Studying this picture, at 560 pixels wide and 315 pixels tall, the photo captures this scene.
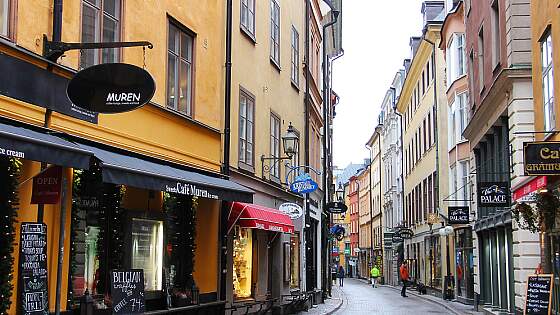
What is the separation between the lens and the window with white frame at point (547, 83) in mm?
15586

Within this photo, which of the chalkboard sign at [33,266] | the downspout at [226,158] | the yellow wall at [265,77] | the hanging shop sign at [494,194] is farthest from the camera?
the hanging shop sign at [494,194]

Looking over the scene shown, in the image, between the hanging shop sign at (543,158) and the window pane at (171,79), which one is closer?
the hanging shop sign at (543,158)

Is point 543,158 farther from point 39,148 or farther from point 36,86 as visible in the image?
point 39,148

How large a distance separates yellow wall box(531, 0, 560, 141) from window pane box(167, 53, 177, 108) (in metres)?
7.28

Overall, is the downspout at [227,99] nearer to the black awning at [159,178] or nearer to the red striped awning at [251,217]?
the red striped awning at [251,217]

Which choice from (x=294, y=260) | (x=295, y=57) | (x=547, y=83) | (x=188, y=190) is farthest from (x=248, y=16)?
(x=294, y=260)

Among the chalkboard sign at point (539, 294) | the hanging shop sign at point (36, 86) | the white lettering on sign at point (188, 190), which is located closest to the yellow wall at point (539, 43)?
the chalkboard sign at point (539, 294)

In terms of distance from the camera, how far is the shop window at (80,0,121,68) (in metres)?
11.5

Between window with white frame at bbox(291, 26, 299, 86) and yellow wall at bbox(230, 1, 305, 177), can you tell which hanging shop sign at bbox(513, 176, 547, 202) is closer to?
yellow wall at bbox(230, 1, 305, 177)

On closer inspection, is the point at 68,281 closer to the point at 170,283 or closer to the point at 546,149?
the point at 170,283

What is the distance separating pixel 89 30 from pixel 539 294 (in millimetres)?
10115

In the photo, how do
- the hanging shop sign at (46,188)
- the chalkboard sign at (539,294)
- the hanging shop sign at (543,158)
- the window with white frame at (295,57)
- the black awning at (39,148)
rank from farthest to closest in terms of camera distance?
the window with white frame at (295,57)
the chalkboard sign at (539,294)
the hanging shop sign at (543,158)
the hanging shop sign at (46,188)
the black awning at (39,148)

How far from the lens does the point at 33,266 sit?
933 centimetres

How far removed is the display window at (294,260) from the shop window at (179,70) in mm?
10642
